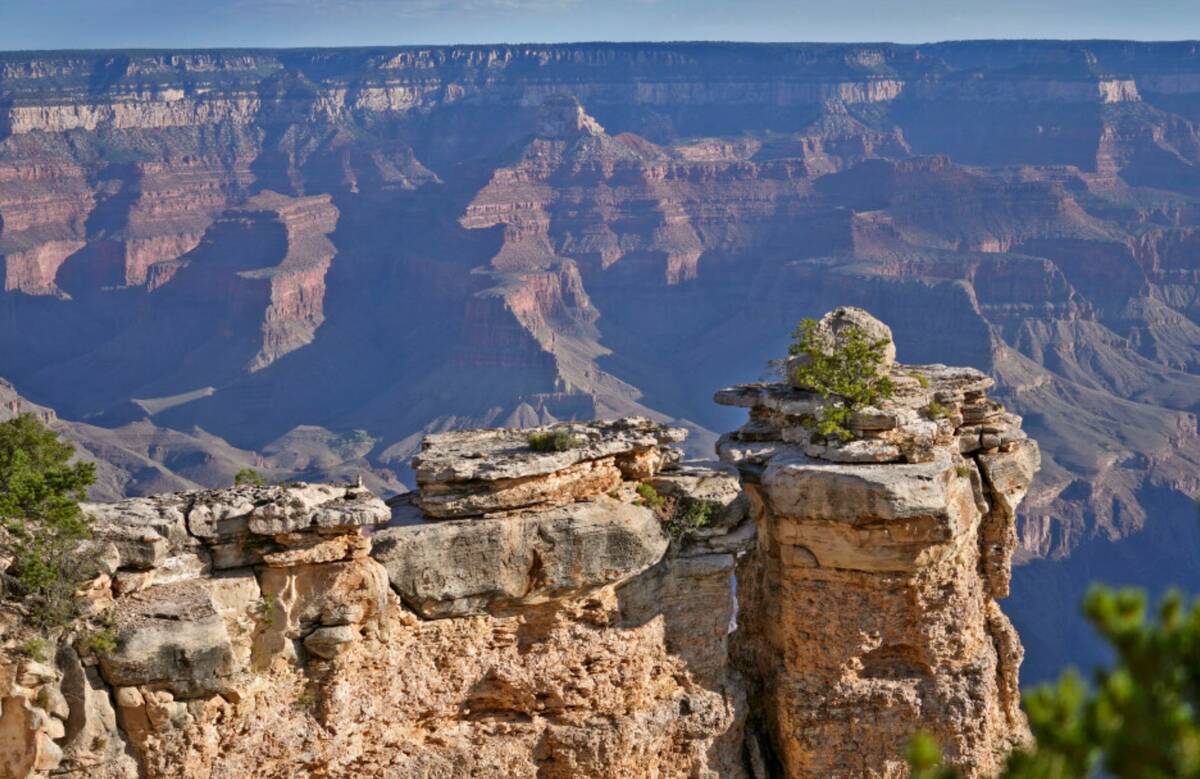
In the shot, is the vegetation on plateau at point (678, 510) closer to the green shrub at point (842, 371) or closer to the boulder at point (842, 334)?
the green shrub at point (842, 371)

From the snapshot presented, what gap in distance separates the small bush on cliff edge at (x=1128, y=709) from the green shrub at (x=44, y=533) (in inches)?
442

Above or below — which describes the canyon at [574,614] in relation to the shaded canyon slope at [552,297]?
below

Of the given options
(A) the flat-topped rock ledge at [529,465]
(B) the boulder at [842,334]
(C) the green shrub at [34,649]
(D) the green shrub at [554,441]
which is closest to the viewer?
(C) the green shrub at [34,649]

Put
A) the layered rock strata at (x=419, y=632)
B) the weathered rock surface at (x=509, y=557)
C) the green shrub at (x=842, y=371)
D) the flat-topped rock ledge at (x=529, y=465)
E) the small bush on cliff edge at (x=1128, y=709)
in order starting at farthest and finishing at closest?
the green shrub at (x=842, y=371) < the flat-topped rock ledge at (x=529, y=465) < the weathered rock surface at (x=509, y=557) < the layered rock strata at (x=419, y=632) < the small bush on cliff edge at (x=1128, y=709)

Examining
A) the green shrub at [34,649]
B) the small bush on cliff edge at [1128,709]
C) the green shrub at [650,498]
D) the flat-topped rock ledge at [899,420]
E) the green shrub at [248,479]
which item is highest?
the flat-topped rock ledge at [899,420]

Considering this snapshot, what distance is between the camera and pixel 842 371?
862 inches

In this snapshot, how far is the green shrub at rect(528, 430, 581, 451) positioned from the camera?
2008 cm

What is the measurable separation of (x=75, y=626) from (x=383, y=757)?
4.20 meters

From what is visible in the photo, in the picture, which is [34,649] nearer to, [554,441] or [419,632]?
[419,632]

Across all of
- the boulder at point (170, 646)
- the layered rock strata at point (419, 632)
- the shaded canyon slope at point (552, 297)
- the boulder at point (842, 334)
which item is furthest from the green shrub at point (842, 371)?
the shaded canyon slope at point (552, 297)

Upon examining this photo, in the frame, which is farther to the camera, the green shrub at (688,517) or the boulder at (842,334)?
the boulder at (842,334)

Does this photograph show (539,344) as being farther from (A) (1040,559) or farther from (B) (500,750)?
(B) (500,750)

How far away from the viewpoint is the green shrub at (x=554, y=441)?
2008cm

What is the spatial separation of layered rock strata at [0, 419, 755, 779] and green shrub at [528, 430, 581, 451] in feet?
0.57
